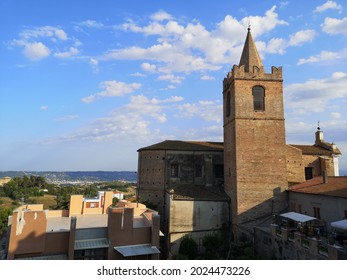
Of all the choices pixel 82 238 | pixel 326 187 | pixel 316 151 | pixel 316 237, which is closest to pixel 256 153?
pixel 326 187

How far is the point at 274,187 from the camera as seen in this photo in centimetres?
2656

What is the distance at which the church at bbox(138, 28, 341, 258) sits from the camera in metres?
26.0

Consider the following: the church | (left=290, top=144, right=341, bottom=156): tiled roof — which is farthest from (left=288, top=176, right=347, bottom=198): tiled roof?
(left=290, top=144, right=341, bottom=156): tiled roof

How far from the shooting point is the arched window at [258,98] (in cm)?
2773

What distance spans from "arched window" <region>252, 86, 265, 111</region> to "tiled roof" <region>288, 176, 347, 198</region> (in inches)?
329

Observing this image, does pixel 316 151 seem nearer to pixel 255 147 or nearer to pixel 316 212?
pixel 255 147

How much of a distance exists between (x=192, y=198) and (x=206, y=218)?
2.42 meters

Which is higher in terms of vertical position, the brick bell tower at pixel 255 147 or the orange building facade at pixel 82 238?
the brick bell tower at pixel 255 147

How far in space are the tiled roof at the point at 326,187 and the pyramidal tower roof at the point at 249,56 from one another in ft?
41.4

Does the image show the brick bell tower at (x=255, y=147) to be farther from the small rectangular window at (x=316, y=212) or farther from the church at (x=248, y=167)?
the small rectangular window at (x=316, y=212)

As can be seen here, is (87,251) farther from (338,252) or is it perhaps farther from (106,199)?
(338,252)

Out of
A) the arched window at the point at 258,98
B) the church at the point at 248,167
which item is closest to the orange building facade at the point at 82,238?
the church at the point at 248,167

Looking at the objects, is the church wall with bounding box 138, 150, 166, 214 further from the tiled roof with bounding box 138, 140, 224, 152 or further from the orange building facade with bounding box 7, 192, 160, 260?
the orange building facade with bounding box 7, 192, 160, 260

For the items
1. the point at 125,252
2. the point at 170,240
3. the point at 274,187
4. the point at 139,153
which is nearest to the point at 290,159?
the point at 274,187
